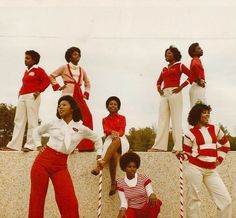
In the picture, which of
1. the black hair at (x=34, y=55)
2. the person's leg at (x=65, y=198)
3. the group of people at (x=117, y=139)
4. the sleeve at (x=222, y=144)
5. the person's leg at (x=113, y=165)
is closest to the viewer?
the person's leg at (x=65, y=198)

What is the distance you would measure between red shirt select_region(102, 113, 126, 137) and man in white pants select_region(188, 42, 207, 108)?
136 centimetres

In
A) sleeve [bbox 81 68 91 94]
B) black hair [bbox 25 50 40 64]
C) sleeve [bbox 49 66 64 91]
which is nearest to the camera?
sleeve [bbox 49 66 64 91]

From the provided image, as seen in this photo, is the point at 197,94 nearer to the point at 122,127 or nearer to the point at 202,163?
the point at 122,127

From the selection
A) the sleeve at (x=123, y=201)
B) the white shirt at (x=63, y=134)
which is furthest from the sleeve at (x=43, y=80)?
the sleeve at (x=123, y=201)

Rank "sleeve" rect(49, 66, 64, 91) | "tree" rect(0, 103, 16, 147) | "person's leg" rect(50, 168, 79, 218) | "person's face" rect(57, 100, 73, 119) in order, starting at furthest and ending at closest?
"tree" rect(0, 103, 16, 147)
"sleeve" rect(49, 66, 64, 91)
"person's face" rect(57, 100, 73, 119)
"person's leg" rect(50, 168, 79, 218)

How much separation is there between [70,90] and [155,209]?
2831 mm

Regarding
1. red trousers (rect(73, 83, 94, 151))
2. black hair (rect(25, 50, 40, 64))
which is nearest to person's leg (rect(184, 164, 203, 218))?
red trousers (rect(73, 83, 94, 151))

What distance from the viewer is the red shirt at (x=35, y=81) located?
8273 mm

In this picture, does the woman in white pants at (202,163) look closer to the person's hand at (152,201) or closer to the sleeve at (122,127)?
the person's hand at (152,201)

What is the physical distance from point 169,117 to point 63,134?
106 inches

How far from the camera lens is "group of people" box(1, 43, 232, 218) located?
5.98m

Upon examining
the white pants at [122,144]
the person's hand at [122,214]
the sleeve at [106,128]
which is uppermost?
the sleeve at [106,128]

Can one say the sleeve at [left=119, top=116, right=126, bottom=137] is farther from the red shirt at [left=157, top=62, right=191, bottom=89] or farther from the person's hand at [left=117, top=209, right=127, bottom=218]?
the person's hand at [left=117, top=209, right=127, bottom=218]

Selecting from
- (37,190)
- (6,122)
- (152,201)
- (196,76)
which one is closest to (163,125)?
(196,76)
